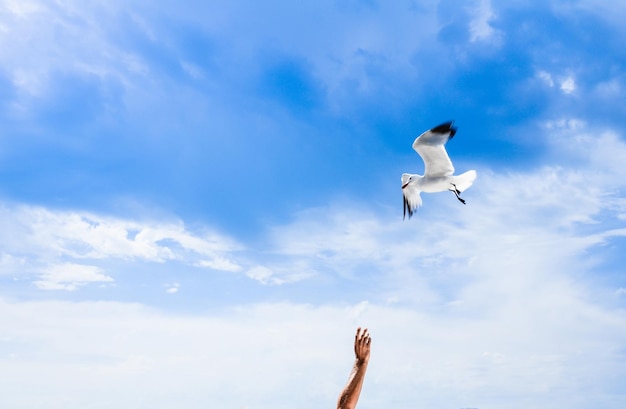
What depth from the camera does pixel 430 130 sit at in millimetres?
17109

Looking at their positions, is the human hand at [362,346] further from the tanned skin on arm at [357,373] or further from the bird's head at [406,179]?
the bird's head at [406,179]

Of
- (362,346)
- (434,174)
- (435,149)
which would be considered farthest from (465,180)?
(362,346)

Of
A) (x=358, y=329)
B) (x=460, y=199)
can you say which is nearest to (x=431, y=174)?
(x=460, y=199)

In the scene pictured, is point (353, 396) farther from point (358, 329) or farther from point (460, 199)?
point (460, 199)

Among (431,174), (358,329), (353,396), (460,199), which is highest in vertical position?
(431,174)

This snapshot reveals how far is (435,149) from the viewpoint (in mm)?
17547

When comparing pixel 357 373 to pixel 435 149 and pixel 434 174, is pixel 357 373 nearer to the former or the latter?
pixel 435 149

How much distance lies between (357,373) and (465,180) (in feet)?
46.8

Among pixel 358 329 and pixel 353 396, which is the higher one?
pixel 358 329

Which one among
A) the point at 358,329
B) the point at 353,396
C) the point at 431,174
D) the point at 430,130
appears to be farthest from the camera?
the point at 431,174

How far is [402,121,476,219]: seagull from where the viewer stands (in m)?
17.2

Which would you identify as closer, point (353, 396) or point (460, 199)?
point (353, 396)

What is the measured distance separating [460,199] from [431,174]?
4.69ft

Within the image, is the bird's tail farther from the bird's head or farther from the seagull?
the bird's head
